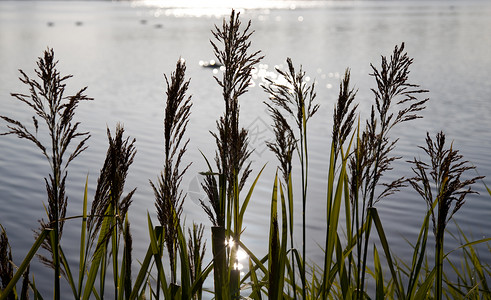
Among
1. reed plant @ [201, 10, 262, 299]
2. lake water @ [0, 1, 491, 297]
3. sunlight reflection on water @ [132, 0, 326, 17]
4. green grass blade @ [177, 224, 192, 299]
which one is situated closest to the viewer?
reed plant @ [201, 10, 262, 299]

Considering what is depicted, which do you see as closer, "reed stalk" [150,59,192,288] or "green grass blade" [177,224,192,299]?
"reed stalk" [150,59,192,288]

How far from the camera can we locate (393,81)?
9.25 feet

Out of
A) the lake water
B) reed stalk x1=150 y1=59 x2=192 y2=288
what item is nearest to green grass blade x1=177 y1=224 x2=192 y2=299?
reed stalk x1=150 y1=59 x2=192 y2=288

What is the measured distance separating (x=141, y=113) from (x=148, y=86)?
640 cm

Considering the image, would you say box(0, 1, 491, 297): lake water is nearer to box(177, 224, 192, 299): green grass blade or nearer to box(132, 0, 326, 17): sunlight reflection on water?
box(177, 224, 192, 299): green grass blade

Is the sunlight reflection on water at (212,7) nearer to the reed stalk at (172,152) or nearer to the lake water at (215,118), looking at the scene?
the lake water at (215,118)

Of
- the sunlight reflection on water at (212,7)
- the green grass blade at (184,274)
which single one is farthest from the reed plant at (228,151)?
the sunlight reflection on water at (212,7)

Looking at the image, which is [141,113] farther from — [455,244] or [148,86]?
[455,244]

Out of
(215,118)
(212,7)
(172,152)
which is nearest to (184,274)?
(172,152)

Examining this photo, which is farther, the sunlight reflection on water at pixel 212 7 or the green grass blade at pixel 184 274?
the sunlight reflection on water at pixel 212 7

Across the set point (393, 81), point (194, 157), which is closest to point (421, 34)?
point (194, 157)

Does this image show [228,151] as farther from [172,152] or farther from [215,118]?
[215,118]

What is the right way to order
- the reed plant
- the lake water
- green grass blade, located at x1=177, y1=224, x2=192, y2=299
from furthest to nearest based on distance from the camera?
the lake water
green grass blade, located at x1=177, y1=224, x2=192, y2=299
the reed plant

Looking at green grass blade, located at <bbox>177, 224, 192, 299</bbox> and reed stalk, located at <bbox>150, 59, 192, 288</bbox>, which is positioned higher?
reed stalk, located at <bbox>150, 59, 192, 288</bbox>
